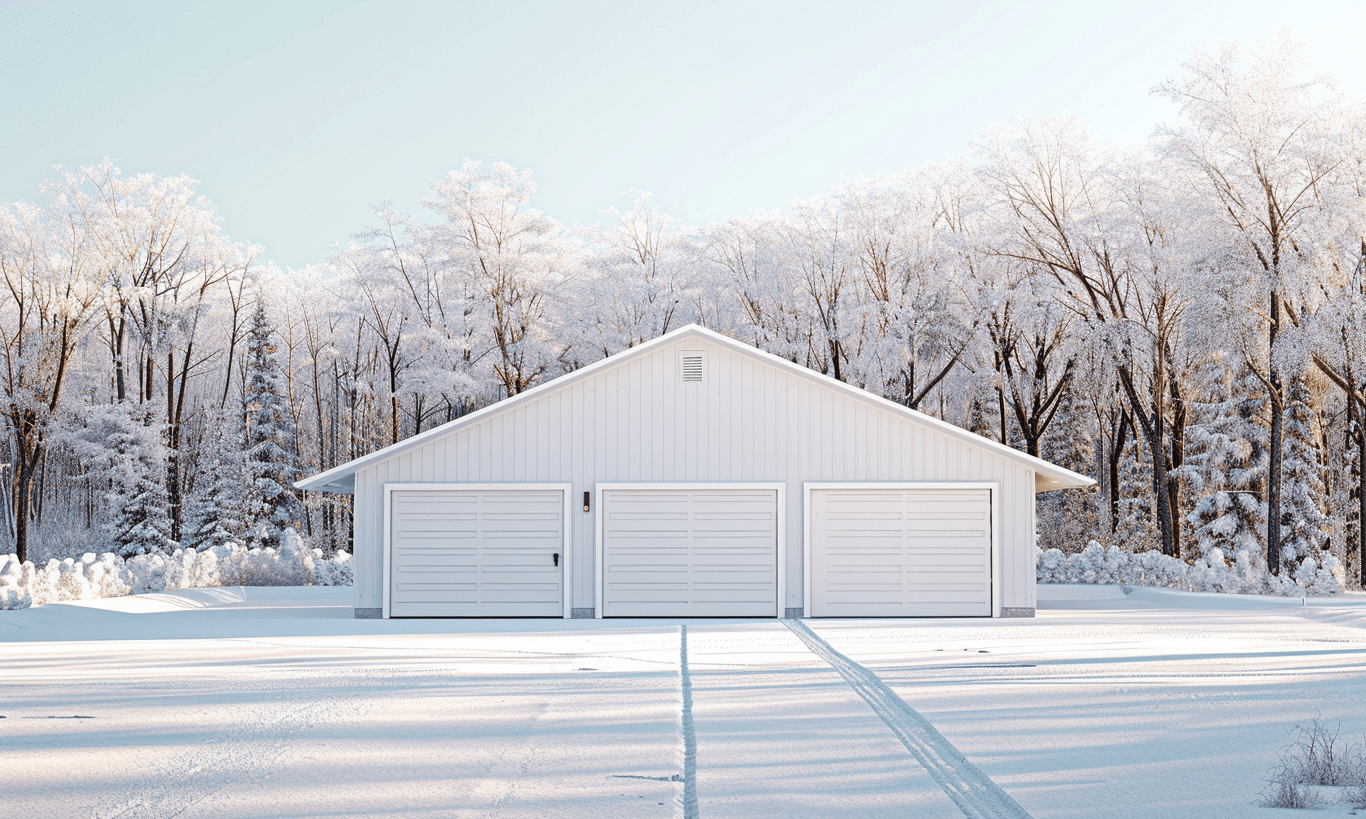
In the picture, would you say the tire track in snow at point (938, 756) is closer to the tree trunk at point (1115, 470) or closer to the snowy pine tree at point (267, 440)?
the tree trunk at point (1115, 470)

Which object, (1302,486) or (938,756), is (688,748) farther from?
(1302,486)

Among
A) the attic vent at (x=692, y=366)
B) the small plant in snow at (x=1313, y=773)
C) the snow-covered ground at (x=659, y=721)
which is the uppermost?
the attic vent at (x=692, y=366)

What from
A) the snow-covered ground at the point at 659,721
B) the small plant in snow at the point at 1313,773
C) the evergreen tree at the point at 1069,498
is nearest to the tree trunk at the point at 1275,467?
the snow-covered ground at the point at 659,721

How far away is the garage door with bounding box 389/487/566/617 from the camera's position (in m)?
15.9

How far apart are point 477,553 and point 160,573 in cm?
850

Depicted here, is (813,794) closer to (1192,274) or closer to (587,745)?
(587,745)

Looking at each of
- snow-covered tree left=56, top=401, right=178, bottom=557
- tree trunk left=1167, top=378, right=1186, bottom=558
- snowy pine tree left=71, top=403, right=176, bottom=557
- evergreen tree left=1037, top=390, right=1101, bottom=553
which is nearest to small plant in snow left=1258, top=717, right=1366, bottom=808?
tree trunk left=1167, top=378, right=1186, bottom=558

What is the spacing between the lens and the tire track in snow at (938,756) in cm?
489

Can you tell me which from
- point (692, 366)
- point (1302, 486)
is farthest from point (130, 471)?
point (1302, 486)

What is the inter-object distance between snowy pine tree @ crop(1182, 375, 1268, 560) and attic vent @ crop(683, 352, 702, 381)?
18290 mm

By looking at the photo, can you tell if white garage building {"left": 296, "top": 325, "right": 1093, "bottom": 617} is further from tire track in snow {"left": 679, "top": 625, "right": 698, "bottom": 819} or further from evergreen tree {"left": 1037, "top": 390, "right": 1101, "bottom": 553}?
evergreen tree {"left": 1037, "top": 390, "right": 1101, "bottom": 553}

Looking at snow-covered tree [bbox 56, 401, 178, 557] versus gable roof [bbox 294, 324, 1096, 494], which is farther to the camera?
snow-covered tree [bbox 56, 401, 178, 557]

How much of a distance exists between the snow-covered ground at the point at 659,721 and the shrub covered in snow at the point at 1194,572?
7282mm

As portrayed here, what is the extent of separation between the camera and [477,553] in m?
15.9
